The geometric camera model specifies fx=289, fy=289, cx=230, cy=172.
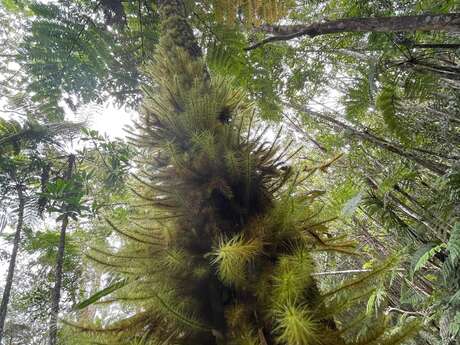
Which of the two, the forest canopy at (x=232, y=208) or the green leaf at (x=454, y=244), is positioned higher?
the forest canopy at (x=232, y=208)

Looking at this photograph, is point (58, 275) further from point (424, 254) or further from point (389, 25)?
point (389, 25)

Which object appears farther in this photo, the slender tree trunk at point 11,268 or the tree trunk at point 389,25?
the slender tree trunk at point 11,268

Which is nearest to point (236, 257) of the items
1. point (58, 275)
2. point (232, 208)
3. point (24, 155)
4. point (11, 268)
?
point (232, 208)

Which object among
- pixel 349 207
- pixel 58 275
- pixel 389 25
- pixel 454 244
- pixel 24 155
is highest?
pixel 24 155

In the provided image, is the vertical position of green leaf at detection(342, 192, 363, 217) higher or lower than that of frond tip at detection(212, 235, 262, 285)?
lower

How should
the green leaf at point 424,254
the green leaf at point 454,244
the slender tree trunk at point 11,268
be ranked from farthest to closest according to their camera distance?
the slender tree trunk at point 11,268 → the green leaf at point 424,254 → the green leaf at point 454,244

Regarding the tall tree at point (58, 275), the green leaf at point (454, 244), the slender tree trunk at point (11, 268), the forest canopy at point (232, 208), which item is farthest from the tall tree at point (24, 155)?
the green leaf at point (454, 244)

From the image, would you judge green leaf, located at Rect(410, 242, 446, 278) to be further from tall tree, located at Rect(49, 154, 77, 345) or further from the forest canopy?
tall tree, located at Rect(49, 154, 77, 345)

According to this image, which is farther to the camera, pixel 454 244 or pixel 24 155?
pixel 24 155

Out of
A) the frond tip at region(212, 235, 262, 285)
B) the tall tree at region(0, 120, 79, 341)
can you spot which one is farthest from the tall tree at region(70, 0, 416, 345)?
the tall tree at region(0, 120, 79, 341)

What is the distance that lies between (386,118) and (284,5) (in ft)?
3.02

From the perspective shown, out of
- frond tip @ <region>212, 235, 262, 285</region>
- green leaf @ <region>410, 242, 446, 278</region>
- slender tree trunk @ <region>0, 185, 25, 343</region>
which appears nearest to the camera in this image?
frond tip @ <region>212, 235, 262, 285</region>

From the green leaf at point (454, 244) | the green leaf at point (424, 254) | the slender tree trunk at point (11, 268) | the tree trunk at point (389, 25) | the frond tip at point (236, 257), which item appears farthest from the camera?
the slender tree trunk at point (11, 268)

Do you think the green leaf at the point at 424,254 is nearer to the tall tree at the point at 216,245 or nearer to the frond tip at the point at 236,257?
the tall tree at the point at 216,245
